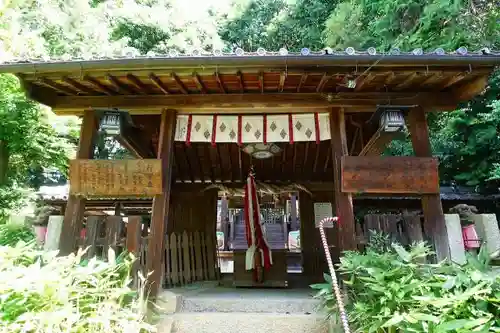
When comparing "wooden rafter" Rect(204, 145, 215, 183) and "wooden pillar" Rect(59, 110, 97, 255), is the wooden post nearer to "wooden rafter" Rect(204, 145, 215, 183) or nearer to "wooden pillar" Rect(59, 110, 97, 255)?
"wooden rafter" Rect(204, 145, 215, 183)

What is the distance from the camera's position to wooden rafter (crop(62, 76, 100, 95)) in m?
5.27

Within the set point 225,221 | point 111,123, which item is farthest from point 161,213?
point 225,221

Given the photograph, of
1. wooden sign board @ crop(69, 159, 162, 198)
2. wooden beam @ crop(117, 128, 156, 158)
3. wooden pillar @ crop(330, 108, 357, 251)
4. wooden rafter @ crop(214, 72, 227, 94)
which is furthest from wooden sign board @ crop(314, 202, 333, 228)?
wooden sign board @ crop(69, 159, 162, 198)

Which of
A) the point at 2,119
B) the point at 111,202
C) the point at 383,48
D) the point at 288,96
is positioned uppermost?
the point at 383,48

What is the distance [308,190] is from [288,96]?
3.87 metres

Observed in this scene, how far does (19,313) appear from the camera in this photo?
3016mm

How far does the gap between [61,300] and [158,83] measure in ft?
10.9

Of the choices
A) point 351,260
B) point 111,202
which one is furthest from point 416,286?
point 111,202

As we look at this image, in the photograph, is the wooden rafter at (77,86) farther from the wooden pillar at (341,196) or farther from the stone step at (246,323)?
the wooden pillar at (341,196)

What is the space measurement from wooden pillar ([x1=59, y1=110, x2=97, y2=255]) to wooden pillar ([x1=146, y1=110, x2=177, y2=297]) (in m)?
1.14

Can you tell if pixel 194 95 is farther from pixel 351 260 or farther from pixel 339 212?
pixel 351 260

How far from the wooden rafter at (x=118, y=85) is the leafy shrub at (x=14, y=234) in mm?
2825

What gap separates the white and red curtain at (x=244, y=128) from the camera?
19.8 feet

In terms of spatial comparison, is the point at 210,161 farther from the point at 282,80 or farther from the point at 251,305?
the point at 251,305
